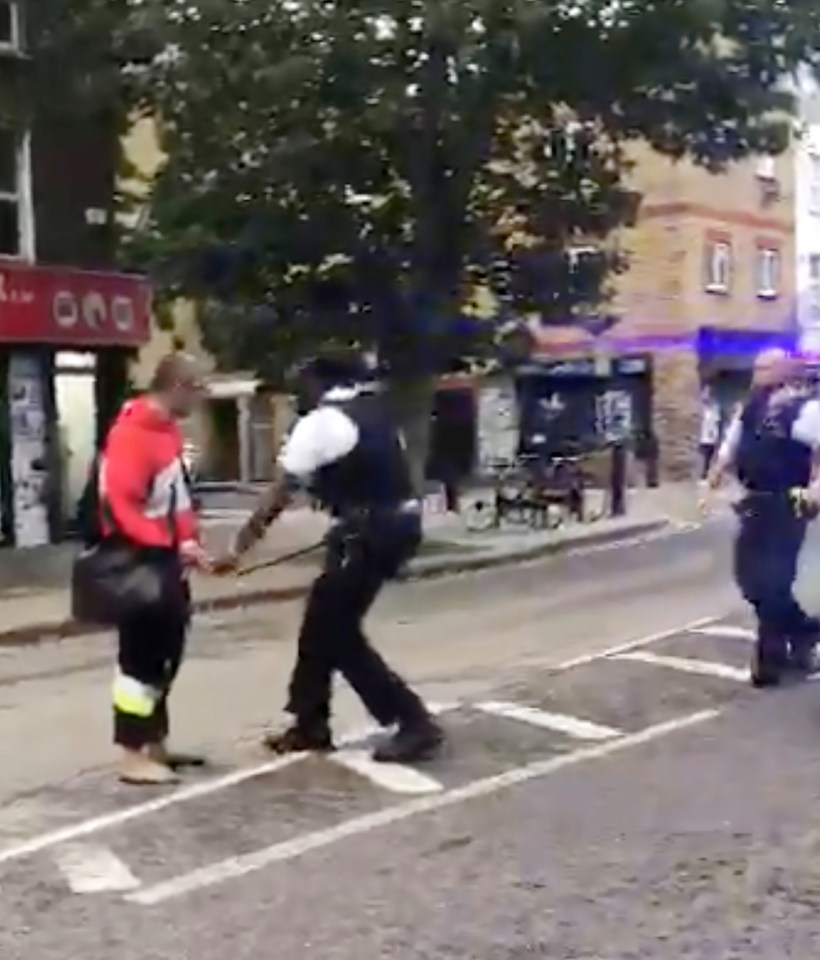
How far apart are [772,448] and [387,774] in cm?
289

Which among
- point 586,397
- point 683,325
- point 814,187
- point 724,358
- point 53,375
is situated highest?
point 814,187

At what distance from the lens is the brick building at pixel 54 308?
22.1 meters

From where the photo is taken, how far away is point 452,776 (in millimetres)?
7750

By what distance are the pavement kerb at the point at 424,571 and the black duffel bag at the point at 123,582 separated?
359cm

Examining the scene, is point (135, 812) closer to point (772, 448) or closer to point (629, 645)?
point (772, 448)

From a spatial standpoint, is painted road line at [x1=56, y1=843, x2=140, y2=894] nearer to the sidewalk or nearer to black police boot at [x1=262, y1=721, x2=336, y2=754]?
black police boot at [x1=262, y1=721, x2=336, y2=754]

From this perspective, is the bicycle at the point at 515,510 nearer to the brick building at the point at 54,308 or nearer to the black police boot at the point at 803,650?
the brick building at the point at 54,308

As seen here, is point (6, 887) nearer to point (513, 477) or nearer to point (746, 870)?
point (746, 870)

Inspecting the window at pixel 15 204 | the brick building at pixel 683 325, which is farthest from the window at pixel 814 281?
the window at pixel 15 204

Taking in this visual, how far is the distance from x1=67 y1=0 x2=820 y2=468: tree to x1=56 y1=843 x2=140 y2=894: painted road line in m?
12.3

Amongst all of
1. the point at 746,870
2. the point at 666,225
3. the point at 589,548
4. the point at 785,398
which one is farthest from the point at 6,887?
the point at 666,225

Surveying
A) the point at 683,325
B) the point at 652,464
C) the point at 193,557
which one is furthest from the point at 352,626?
the point at 683,325

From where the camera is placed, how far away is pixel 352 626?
801cm

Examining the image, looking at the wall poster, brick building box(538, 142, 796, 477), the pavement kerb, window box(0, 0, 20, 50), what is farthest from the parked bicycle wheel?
brick building box(538, 142, 796, 477)
